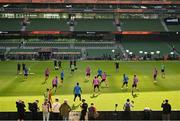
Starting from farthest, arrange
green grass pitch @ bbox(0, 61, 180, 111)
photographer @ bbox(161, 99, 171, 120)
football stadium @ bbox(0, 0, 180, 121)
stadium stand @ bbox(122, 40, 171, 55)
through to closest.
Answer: stadium stand @ bbox(122, 40, 171, 55)
football stadium @ bbox(0, 0, 180, 121)
green grass pitch @ bbox(0, 61, 180, 111)
photographer @ bbox(161, 99, 171, 120)

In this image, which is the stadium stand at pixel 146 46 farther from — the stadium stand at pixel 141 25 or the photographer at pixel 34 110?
the photographer at pixel 34 110

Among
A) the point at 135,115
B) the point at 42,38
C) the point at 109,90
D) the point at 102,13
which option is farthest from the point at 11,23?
the point at 135,115

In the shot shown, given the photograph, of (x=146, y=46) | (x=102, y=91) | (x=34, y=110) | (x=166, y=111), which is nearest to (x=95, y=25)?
(x=146, y=46)

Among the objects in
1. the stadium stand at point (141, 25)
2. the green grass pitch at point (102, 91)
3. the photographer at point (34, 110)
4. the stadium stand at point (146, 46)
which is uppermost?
the stadium stand at point (141, 25)

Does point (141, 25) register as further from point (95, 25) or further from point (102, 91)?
point (102, 91)

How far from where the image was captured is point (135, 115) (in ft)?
73.2

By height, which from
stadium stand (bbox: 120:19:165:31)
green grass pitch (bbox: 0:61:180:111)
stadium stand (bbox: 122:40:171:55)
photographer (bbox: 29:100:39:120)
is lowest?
green grass pitch (bbox: 0:61:180:111)

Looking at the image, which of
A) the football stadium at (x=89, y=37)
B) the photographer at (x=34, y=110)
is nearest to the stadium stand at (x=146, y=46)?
the football stadium at (x=89, y=37)

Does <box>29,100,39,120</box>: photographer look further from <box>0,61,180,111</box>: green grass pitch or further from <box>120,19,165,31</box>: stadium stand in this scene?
<box>120,19,165,31</box>: stadium stand

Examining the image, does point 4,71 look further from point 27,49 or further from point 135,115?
point 135,115

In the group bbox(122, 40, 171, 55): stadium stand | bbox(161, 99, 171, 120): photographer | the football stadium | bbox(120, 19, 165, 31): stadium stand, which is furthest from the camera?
bbox(120, 19, 165, 31): stadium stand

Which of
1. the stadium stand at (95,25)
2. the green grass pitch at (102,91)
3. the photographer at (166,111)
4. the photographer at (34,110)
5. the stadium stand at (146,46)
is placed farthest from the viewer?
the stadium stand at (95,25)

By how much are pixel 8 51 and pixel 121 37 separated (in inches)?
1043

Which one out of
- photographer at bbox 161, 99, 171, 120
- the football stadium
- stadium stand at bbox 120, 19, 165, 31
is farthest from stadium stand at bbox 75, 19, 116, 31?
photographer at bbox 161, 99, 171, 120
